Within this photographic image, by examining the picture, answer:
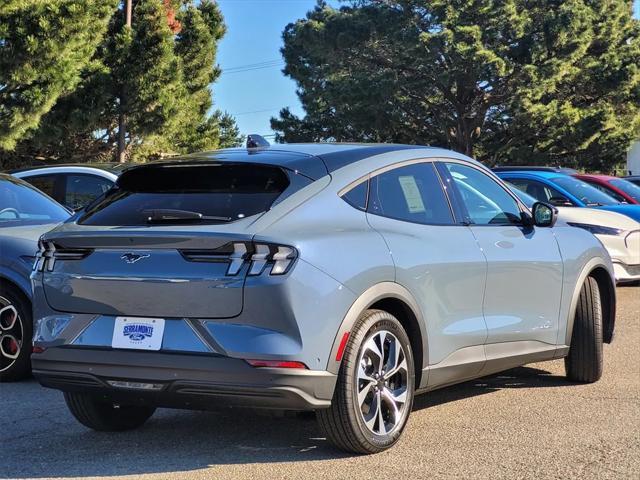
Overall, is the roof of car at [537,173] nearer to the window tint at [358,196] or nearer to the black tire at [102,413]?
the window tint at [358,196]

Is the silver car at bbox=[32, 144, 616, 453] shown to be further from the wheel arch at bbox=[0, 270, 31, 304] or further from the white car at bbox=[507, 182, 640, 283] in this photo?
the white car at bbox=[507, 182, 640, 283]

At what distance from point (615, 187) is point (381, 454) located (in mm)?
10646

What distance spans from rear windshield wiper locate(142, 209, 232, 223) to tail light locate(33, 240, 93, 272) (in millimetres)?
372

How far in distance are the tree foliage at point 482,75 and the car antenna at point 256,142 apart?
30645 millimetres

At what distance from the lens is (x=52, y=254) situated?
14.5 ft

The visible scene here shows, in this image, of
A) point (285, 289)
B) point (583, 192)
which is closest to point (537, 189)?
point (583, 192)

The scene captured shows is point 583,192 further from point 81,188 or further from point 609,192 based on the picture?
point 81,188

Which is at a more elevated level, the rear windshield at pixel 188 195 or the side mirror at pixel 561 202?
the rear windshield at pixel 188 195

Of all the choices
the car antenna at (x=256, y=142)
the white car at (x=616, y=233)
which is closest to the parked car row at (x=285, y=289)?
the car antenna at (x=256, y=142)

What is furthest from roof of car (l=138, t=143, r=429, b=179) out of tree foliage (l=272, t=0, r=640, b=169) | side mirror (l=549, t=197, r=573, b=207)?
tree foliage (l=272, t=0, r=640, b=169)

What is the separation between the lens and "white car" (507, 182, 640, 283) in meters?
10.8

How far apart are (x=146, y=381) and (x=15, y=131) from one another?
17.4 meters

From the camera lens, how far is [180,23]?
1128 inches

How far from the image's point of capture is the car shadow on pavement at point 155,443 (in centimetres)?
440
